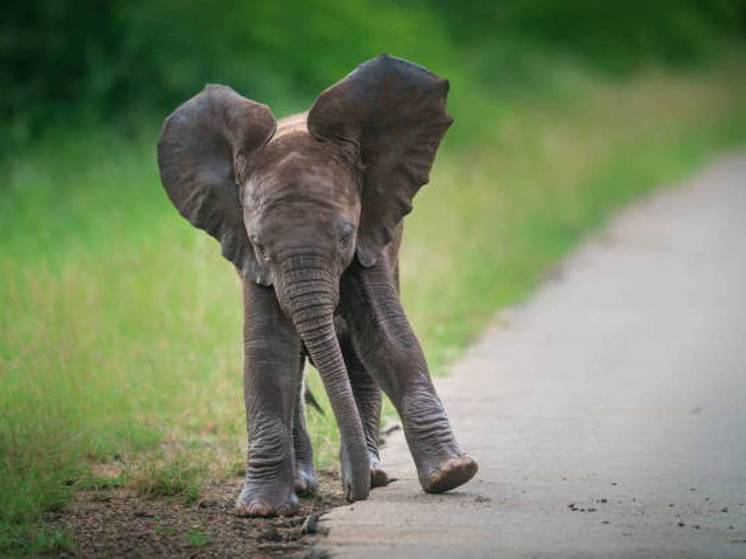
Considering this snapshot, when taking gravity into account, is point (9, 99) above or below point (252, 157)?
above

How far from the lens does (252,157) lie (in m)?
7.57

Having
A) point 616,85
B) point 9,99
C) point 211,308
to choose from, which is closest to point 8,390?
point 211,308

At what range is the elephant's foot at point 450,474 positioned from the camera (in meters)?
7.51

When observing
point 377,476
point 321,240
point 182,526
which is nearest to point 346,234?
point 321,240

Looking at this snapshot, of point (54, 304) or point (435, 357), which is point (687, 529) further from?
point (54, 304)

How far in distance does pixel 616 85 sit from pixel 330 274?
83.9 ft

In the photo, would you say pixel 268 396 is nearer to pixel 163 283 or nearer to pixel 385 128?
pixel 385 128

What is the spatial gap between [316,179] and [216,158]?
30.6 inches

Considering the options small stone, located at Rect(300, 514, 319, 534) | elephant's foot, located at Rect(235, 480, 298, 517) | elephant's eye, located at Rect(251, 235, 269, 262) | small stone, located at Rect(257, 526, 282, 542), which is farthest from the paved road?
elephant's eye, located at Rect(251, 235, 269, 262)

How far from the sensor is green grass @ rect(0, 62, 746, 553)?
A: 8648mm

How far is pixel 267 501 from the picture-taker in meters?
7.54

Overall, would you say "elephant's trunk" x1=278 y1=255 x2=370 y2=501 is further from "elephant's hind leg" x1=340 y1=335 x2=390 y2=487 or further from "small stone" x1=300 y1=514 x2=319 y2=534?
"elephant's hind leg" x1=340 y1=335 x2=390 y2=487

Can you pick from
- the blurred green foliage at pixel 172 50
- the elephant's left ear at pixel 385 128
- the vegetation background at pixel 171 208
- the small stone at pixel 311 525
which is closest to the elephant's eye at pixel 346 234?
the elephant's left ear at pixel 385 128

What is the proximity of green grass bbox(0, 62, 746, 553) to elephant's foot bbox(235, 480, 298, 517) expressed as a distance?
464 millimetres
